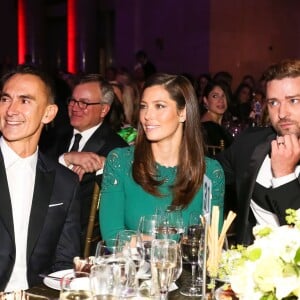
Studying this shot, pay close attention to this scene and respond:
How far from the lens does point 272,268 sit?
1245 millimetres

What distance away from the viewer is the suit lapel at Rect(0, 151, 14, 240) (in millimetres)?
2314

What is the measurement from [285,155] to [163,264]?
1106 mm

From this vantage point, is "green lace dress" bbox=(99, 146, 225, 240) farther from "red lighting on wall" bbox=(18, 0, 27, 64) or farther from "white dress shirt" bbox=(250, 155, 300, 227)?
"red lighting on wall" bbox=(18, 0, 27, 64)

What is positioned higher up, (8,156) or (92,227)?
(8,156)

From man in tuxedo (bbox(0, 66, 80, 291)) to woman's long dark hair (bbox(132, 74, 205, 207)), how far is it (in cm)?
44

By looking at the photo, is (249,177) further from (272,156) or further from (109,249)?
(109,249)

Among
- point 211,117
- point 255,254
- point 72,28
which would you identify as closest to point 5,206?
point 255,254

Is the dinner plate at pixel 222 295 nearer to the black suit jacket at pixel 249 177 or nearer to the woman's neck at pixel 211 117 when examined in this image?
the black suit jacket at pixel 249 177

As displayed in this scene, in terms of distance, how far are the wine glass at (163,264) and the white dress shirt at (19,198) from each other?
2.96ft

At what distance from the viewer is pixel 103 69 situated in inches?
602

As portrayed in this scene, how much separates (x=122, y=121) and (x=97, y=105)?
0.82 m

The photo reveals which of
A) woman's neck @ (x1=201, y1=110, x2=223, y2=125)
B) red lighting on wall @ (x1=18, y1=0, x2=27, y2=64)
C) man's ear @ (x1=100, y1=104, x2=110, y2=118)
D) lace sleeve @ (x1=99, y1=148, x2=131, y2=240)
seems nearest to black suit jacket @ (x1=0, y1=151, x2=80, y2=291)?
lace sleeve @ (x1=99, y1=148, x2=131, y2=240)

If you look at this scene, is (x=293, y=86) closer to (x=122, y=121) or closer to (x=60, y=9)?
(x=122, y=121)

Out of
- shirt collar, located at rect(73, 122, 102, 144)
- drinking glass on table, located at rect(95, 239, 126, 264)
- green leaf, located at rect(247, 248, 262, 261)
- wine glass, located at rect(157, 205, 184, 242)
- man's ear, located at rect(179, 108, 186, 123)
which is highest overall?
man's ear, located at rect(179, 108, 186, 123)
